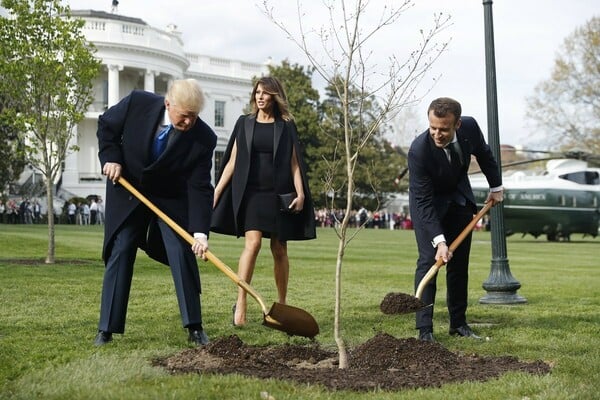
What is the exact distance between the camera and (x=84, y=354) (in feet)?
18.6

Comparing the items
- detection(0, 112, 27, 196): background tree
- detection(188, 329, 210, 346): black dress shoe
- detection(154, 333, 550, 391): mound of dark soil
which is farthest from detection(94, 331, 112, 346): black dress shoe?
detection(0, 112, 27, 196): background tree

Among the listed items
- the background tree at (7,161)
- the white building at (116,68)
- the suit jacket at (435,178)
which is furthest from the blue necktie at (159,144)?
the white building at (116,68)

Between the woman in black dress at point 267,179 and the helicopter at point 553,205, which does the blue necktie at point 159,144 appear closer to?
the woman in black dress at point 267,179

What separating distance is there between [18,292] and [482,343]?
5.55m

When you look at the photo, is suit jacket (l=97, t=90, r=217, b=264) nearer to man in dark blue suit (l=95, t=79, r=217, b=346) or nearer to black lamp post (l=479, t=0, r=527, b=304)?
man in dark blue suit (l=95, t=79, r=217, b=346)

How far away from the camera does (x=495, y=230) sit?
33.2 ft

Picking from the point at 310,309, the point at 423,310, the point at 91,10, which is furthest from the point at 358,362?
the point at 91,10

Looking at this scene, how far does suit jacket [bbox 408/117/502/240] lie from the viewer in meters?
6.80

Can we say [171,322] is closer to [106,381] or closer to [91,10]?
[106,381]

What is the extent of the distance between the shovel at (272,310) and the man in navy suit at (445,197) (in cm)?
112

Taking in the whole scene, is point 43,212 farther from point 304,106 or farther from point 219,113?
point 219,113

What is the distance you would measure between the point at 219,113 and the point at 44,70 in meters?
61.5

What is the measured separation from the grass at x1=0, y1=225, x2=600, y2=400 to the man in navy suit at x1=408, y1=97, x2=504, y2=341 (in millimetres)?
366

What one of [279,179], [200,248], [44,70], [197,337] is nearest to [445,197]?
[279,179]
